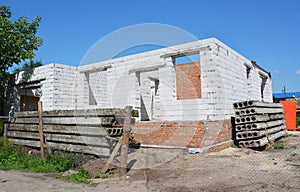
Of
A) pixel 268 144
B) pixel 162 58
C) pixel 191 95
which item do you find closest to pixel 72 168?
pixel 162 58

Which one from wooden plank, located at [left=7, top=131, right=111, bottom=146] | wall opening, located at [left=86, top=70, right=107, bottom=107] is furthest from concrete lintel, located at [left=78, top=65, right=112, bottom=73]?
wooden plank, located at [left=7, top=131, right=111, bottom=146]

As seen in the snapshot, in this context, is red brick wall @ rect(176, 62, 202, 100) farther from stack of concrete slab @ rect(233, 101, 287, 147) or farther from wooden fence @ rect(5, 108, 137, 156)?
wooden fence @ rect(5, 108, 137, 156)

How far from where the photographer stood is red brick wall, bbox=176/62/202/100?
12.8 metres

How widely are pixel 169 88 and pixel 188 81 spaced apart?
164 inches

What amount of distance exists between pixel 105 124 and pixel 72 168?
146 cm

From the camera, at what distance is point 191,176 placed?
5336 millimetres

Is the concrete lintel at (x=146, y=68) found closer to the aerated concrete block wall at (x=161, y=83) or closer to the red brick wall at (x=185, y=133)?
the aerated concrete block wall at (x=161, y=83)

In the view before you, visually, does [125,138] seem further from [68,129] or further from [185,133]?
[185,133]

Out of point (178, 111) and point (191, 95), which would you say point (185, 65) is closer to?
point (191, 95)

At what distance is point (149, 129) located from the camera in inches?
351

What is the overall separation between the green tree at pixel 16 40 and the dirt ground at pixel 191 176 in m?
7.24

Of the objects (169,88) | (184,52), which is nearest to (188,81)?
(169,88)

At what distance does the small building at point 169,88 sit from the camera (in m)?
8.45

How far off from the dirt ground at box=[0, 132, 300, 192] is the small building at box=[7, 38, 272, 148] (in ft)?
4.00
